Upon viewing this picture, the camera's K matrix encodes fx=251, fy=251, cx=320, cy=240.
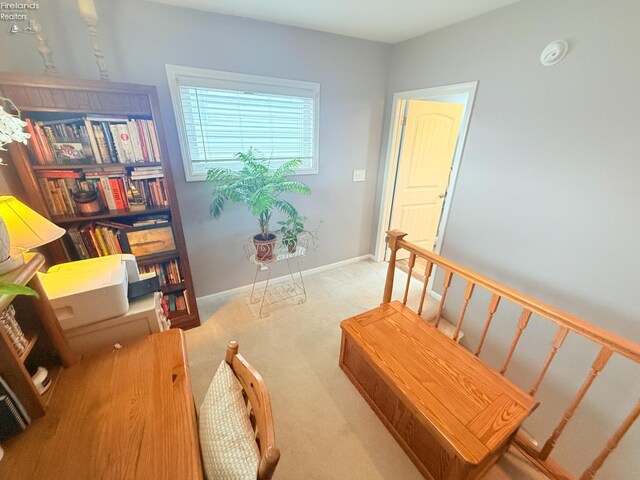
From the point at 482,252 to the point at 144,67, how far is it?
2.86 metres

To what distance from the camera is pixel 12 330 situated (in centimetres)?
78

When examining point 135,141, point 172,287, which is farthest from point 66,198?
point 172,287

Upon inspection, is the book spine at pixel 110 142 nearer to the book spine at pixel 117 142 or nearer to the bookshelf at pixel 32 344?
the book spine at pixel 117 142

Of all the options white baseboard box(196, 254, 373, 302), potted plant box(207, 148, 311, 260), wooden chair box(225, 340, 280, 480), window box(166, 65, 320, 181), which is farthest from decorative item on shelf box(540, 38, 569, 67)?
white baseboard box(196, 254, 373, 302)

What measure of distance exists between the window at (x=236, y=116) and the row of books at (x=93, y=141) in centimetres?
37

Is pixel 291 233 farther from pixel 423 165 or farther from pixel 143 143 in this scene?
pixel 423 165

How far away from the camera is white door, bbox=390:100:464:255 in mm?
2734

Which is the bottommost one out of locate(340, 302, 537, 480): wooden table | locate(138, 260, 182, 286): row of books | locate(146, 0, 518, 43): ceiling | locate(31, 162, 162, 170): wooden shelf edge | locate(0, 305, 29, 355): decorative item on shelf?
locate(340, 302, 537, 480): wooden table

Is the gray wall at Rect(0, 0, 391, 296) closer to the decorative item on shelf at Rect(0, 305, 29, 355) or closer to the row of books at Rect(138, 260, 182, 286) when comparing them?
the row of books at Rect(138, 260, 182, 286)

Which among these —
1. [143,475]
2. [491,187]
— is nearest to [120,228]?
[143,475]

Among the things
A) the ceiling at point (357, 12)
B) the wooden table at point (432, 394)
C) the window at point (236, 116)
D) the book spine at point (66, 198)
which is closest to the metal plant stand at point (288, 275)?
the window at point (236, 116)

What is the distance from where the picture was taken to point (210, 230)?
2270mm

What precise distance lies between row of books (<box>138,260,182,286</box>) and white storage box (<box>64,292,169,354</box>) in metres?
0.62

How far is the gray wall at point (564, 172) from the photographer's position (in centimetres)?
134
